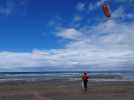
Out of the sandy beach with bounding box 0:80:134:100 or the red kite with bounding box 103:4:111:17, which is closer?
the red kite with bounding box 103:4:111:17

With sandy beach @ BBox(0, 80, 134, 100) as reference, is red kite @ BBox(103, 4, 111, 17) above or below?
above

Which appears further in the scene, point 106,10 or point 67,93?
point 67,93

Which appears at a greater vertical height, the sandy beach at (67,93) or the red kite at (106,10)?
the red kite at (106,10)

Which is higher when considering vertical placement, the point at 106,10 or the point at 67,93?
the point at 106,10

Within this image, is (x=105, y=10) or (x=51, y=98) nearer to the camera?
(x=105, y=10)

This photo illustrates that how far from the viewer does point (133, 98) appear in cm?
2581

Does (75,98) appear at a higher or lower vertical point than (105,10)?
lower

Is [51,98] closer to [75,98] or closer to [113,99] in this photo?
[75,98]

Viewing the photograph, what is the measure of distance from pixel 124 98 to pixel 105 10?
456 inches

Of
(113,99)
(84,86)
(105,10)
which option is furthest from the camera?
(84,86)

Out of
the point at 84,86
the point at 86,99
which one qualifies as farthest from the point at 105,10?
the point at 84,86

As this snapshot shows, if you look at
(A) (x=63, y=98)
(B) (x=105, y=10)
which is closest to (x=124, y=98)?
(A) (x=63, y=98)

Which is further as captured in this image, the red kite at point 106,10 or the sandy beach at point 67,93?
the sandy beach at point 67,93

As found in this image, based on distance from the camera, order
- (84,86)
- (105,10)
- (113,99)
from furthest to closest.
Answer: (84,86)
(113,99)
(105,10)
